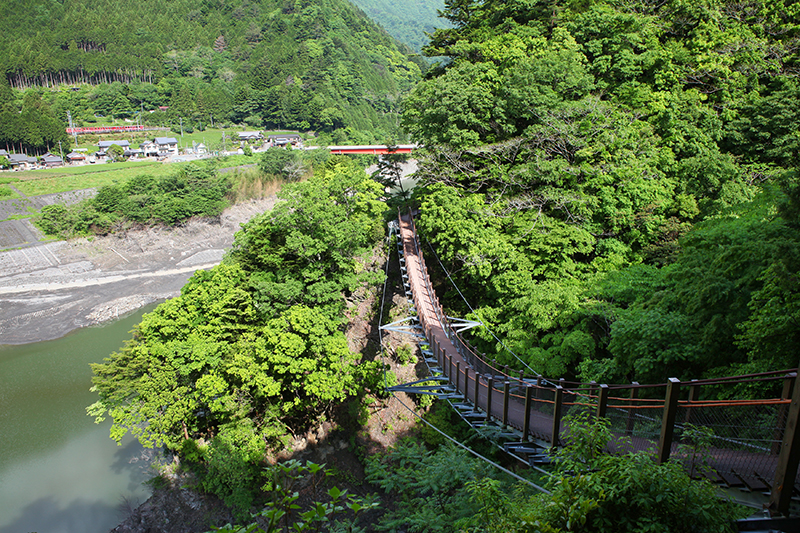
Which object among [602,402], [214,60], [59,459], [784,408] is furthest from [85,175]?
[784,408]

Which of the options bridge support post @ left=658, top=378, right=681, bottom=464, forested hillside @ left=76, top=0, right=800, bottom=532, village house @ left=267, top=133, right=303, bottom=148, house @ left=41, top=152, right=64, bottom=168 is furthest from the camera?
village house @ left=267, top=133, right=303, bottom=148

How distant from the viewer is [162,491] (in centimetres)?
1290

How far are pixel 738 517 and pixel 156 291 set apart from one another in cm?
2918

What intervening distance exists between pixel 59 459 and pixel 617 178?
18.9 meters

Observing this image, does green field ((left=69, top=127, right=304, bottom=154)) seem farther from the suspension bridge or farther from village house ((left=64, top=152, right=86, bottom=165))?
the suspension bridge

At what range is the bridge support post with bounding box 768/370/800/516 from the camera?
3.47 metres

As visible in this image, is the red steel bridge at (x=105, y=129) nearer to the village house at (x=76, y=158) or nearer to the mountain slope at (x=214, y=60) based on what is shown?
the mountain slope at (x=214, y=60)

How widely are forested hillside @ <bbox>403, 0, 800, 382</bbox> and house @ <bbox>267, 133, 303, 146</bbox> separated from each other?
4500 cm

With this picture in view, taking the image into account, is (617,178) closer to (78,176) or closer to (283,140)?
(78,176)

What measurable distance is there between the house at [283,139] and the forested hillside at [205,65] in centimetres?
475

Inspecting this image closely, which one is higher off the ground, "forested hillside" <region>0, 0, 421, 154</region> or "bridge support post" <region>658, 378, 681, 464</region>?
"forested hillside" <region>0, 0, 421, 154</region>

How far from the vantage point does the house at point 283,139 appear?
6044 cm

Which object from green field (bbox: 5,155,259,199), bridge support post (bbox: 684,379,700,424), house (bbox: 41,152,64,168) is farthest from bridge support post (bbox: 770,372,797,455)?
house (bbox: 41,152,64,168)

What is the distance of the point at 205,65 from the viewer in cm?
7638
